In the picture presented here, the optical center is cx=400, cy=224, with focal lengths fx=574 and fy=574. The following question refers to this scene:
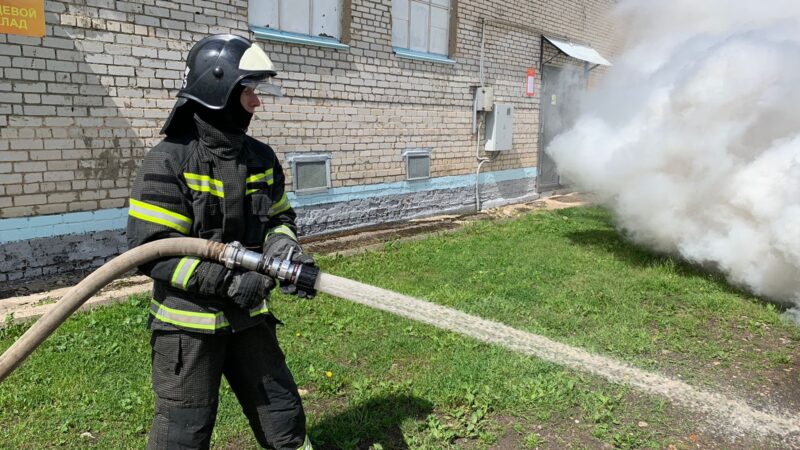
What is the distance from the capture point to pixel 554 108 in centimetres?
1317

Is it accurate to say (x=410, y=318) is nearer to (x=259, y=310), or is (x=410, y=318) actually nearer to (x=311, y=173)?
(x=259, y=310)

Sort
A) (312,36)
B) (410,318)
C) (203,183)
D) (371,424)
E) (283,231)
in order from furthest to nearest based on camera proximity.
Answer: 1. (312,36)
2. (410,318)
3. (371,424)
4. (283,231)
5. (203,183)

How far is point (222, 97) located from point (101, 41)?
13.5 feet

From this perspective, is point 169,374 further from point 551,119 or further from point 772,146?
point 551,119

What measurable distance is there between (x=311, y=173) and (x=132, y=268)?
5.66 meters

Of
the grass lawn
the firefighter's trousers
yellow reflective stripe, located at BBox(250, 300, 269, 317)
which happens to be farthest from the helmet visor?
the grass lawn

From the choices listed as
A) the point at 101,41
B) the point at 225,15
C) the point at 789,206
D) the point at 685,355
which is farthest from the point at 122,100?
the point at 789,206

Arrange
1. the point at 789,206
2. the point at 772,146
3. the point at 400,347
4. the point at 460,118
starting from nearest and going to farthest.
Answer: the point at 400,347
the point at 789,206
the point at 772,146
the point at 460,118

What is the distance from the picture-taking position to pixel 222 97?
221cm

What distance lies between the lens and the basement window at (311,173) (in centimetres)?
748

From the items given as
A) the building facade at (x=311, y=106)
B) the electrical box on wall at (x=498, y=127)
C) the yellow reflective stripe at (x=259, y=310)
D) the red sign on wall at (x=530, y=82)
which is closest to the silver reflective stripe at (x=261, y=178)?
the yellow reflective stripe at (x=259, y=310)

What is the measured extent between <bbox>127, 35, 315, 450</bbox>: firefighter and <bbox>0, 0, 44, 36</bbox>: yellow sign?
372cm

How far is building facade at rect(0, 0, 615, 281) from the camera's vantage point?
524 centimetres

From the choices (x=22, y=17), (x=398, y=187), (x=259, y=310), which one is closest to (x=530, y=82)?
(x=398, y=187)
